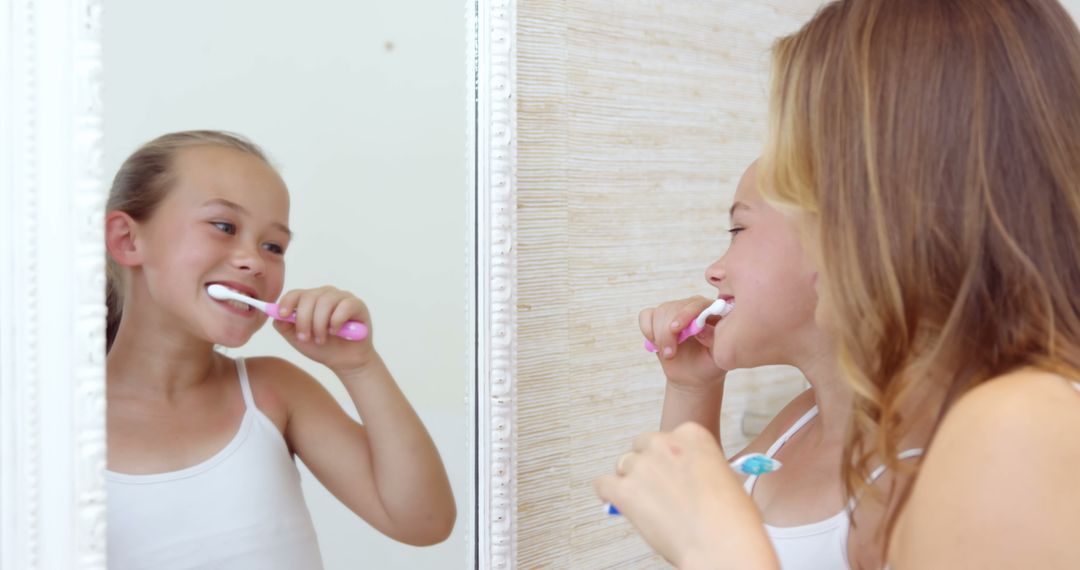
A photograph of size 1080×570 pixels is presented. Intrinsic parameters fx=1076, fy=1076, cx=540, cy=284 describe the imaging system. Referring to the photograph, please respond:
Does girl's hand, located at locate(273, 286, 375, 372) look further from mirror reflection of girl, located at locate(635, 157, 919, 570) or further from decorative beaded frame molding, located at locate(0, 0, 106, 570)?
mirror reflection of girl, located at locate(635, 157, 919, 570)

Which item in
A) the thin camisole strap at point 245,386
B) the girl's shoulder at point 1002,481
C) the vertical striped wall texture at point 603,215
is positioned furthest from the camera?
the vertical striped wall texture at point 603,215

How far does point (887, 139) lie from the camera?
0.65m

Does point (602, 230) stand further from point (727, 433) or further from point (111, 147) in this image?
point (111, 147)


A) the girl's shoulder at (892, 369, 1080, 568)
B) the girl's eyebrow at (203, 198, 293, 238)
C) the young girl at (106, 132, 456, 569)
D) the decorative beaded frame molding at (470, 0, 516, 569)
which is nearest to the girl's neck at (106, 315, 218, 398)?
the young girl at (106, 132, 456, 569)

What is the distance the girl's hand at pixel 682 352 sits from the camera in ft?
3.21

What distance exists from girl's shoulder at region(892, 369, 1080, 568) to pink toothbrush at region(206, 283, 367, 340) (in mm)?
474

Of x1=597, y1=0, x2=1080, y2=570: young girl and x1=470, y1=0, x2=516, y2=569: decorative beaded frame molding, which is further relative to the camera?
x1=470, y1=0, x2=516, y2=569: decorative beaded frame molding

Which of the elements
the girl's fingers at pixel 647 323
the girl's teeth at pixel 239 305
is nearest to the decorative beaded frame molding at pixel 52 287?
the girl's teeth at pixel 239 305

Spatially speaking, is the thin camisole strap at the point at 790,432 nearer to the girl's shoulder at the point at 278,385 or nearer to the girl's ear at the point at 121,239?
the girl's shoulder at the point at 278,385

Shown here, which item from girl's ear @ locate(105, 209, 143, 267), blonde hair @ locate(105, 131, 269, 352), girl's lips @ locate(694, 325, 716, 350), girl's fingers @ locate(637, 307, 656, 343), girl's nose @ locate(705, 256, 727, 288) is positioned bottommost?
girl's lips @ locate(694, 325, 716, 350)

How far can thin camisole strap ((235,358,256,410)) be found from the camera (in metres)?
0.84

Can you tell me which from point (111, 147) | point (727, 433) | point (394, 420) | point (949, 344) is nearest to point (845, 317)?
point (949, 344)

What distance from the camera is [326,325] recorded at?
87 centimetres

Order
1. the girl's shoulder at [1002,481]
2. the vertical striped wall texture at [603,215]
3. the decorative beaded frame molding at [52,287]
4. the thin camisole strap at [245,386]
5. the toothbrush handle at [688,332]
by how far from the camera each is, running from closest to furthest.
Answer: the girl's shoulder at [1002,481], the decorative beaded frame molding at [52,287], the thin camisole strap at [245,386], the toothbrush handle at [688,332], the vertical striped wall texture at [603,215]
